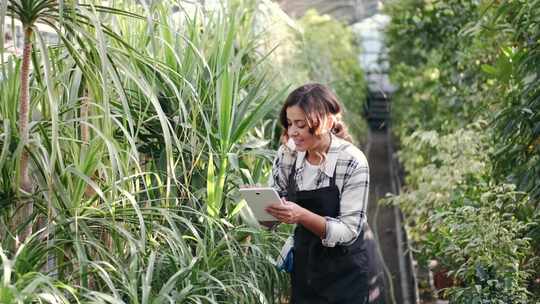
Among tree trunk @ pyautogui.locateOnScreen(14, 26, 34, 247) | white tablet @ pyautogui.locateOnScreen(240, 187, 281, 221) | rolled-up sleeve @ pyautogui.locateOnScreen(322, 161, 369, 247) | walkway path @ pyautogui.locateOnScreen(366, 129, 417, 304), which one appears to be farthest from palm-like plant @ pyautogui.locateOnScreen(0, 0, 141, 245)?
walkway path @ pyautogui.locateOnScreen(366, 129, 417, 304)

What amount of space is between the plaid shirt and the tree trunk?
937 millimetres

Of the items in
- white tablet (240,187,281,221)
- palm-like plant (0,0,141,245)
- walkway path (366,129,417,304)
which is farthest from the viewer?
walkway path (366,129,417,304)

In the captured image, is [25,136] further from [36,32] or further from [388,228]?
[388,228]

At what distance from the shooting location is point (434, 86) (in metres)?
10.7

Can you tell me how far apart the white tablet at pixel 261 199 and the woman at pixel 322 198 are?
0.11 ft

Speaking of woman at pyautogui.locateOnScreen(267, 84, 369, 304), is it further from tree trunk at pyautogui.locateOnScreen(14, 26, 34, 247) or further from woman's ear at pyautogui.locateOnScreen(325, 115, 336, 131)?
tree trunk at pyautogui.locateOnScreen(14, 26, 34, 247)

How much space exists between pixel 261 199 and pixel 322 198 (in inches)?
9.5

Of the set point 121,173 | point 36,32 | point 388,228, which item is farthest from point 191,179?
point 388,228

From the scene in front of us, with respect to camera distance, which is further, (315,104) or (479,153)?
(479,153)

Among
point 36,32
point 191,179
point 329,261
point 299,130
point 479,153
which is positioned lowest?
point 329,261

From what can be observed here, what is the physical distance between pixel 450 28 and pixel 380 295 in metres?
6.99

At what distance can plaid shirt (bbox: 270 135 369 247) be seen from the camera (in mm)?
3537

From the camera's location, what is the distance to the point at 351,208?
11.7 ft

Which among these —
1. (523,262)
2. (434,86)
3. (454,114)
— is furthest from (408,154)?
(523,262)
